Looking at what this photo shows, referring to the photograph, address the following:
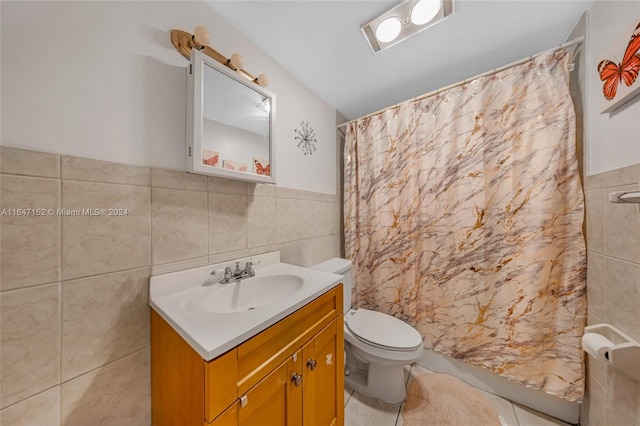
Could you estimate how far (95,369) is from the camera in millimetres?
659

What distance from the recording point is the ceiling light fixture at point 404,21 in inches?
38.8

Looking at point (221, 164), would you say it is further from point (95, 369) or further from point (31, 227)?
point (95, 369)

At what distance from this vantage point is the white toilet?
1147mm

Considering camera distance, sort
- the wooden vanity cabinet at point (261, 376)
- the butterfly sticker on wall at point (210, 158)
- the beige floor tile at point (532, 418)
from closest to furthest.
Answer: the wooden vanity cabinet at point (261, 376) < the butterfly sticker on wall at point (210, 158) < the beige floor tile at point (532, 418)

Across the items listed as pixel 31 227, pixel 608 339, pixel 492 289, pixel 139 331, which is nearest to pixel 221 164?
pixel 31 227

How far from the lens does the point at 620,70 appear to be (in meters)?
0.81

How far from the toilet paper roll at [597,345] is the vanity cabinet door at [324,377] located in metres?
1.02

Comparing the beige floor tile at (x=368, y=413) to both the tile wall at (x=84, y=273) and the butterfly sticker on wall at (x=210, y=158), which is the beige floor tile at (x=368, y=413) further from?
the butterfly sticker on wall at (x=210, y=158)

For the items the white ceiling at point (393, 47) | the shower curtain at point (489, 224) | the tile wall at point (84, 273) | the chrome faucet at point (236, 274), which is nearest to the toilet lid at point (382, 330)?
the shower curtain at point (489, 224)

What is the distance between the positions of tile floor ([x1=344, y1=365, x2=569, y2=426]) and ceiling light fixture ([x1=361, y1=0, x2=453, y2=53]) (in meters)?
2.15

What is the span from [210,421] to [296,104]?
1.61m

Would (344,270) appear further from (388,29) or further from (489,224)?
(388,29)

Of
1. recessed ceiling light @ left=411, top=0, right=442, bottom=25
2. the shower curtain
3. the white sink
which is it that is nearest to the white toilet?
the shower curtain

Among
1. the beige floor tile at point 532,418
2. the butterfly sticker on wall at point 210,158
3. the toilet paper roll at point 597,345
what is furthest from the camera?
the beige floor tile at point 532,418
